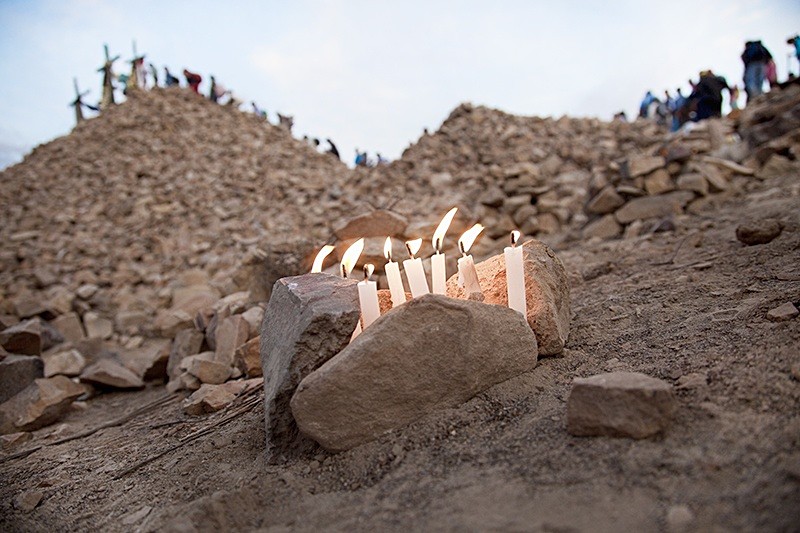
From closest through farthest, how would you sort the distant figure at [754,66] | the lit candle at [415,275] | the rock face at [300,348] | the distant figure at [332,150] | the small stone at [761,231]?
the rock face at [300,348] → the lit candle at [415,275] → the small stone at [761,231] → the distant figure at [754,66] → the distant figure at [332,150]

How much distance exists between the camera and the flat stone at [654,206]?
20.1ft

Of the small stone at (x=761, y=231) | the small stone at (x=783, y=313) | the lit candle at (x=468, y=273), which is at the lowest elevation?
the small stone at (x=783, y=313)

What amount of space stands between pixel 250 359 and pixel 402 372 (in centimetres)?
207

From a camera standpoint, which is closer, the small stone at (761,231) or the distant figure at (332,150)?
the small stone at (761,231)

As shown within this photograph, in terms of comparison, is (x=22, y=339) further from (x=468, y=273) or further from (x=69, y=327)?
(x=468, y=273)

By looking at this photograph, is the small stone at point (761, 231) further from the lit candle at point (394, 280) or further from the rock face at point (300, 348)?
the rock face at point (300, 348)

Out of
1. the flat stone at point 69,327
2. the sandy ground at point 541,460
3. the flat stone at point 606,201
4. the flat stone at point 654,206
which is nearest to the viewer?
the sandy ground at point 541,460

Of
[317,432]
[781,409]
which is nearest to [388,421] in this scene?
[317,432]

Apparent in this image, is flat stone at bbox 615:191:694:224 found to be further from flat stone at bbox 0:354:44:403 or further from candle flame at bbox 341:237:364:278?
flat stone at bbox 0:354:44:403

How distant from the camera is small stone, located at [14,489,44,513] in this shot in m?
2.22

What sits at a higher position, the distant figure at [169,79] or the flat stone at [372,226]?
the distant figure at [169,79]

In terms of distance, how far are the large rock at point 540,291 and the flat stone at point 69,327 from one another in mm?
6962

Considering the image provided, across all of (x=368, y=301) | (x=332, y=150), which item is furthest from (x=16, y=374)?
(x=332, y=150)

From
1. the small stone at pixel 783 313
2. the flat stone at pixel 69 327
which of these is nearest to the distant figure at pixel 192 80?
the flat stone at pixel 69 327
